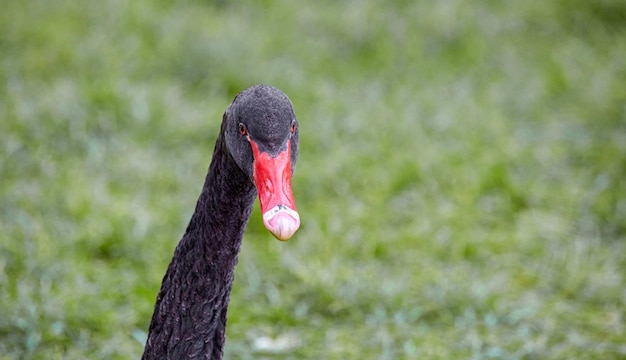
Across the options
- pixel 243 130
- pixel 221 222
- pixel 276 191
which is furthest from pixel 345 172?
pixel 276 191

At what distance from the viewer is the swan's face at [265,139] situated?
2084 millimetres

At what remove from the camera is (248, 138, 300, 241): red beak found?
1.89 metres

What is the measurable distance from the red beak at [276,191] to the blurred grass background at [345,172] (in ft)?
4.86

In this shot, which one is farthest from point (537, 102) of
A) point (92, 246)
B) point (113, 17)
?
point (92, 246)

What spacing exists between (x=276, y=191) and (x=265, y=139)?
0.16 meters

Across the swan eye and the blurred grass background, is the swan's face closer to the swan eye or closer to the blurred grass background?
the swan eye

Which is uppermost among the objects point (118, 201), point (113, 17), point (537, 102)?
point (113, 17)

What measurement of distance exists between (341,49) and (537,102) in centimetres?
145

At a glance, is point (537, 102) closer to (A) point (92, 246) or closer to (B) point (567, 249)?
(B) point (567, 249)

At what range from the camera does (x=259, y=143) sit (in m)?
2.15

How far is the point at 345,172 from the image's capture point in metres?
4.89

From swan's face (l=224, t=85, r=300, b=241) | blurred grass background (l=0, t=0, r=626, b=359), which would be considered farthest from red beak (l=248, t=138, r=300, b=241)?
blurred grass background (l=0, t=0, r=626, b=359)

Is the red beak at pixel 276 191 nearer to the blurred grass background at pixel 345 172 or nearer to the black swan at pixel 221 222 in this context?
the black swan at pixel 221 222

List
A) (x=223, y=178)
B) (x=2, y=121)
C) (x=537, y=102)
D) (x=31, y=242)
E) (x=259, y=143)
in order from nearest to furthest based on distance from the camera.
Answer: (x=259, y=143)
(x=223, y=178)
(x=31, y=242)
(x=2, y=121)
(x=537, y=102)
